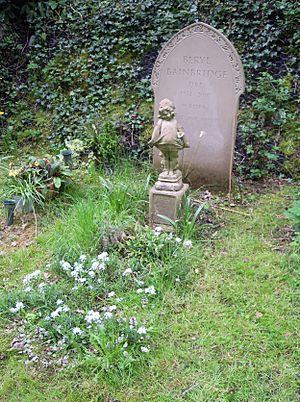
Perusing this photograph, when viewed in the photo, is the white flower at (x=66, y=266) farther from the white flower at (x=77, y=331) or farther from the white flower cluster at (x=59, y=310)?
the white flower at (x=77, y=331)

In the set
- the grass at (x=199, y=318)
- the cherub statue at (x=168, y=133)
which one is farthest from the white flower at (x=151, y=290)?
the cherub statue at (x=168, y=133)

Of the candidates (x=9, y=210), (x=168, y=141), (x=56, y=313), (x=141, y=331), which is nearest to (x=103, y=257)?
(x=56, y=313)

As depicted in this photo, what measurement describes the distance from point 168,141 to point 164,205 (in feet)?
1.91

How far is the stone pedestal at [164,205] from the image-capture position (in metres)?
3.65

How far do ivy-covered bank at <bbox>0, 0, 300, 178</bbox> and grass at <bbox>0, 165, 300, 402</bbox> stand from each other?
1575 millimetres

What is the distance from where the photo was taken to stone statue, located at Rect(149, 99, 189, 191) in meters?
3.60

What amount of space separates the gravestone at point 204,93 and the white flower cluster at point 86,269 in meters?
1.98

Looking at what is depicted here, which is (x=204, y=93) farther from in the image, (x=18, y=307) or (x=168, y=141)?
(x=18, y=307)

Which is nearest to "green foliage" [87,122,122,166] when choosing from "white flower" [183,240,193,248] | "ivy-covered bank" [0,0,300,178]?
"ivy-covered bank" [0,0,300,178]

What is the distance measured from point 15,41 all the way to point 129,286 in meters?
5.85

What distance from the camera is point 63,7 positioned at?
699cm

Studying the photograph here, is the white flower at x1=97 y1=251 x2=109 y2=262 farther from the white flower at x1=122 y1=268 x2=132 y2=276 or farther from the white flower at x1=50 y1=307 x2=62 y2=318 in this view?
the white flower at x1=50 y1=307 x2=62 y2=318

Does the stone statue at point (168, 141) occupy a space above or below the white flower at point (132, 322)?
above

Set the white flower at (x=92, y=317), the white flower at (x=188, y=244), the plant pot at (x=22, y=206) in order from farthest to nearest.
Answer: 1. the plant pot at (x=22, y=206)
2. the white flower at (x=188, y=244)
3. the white flower at (x=92, y=317)
